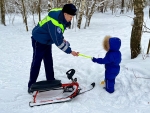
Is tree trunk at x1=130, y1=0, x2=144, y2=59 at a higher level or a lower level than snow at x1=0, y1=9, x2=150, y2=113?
higher

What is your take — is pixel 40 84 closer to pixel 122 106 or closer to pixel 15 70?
pixel 122 106

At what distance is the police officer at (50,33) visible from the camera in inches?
146

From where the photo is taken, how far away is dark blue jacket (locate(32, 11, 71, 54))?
3730mm

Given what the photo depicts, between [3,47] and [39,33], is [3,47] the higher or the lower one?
the lower one

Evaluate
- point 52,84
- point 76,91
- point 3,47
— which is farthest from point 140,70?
point 3,47

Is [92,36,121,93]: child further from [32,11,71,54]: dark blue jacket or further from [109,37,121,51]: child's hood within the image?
[32,11,71,54]: dark blue jacket

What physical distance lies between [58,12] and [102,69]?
2.12 m

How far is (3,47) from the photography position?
9320 mm

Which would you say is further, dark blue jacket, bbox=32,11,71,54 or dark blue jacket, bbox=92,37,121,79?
dark blue jacket, bbox=92,37,121,79

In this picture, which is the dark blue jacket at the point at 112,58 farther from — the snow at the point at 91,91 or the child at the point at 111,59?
the snow at the point at 91,91

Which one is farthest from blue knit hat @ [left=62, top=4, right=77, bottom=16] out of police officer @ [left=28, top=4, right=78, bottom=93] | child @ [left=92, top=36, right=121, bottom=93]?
child @ [left=92, top=36, right=121, bottom=93]

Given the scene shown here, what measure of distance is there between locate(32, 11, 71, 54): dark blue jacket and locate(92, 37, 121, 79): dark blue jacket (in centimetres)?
77

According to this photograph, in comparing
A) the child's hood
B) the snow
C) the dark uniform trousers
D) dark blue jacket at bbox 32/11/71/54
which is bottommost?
the snow

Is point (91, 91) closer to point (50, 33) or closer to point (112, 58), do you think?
point (112, 58)
